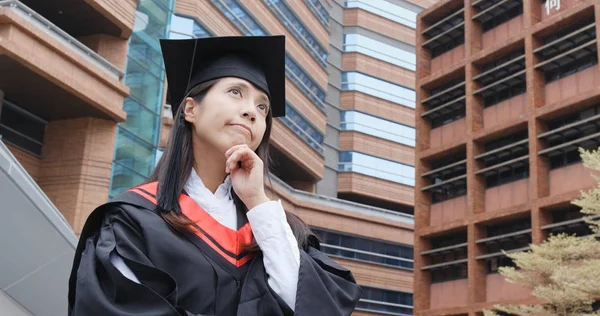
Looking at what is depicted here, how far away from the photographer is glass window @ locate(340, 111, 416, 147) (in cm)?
4859

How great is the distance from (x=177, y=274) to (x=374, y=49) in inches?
1953

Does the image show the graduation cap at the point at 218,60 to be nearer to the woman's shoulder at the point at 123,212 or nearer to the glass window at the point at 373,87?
the woman's shoulder at the point at 123,212

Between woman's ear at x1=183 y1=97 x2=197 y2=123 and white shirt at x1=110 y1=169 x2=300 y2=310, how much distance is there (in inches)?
6.9

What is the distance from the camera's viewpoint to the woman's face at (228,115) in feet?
7.20

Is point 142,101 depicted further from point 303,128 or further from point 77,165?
point 303,128

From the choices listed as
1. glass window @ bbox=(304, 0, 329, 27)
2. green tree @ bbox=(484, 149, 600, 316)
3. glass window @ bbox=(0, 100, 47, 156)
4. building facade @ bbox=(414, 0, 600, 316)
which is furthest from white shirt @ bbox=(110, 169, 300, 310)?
glass window @ bbox=(304, 0, 329, 27)

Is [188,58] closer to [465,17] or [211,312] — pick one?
[211,312]

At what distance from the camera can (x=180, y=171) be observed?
2.20m

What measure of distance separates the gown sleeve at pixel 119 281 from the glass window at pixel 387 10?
50250 mm

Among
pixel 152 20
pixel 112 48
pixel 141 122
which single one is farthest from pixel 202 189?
pixel 152 20

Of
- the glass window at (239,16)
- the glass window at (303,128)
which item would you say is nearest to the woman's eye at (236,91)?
the glass window at (239,16)

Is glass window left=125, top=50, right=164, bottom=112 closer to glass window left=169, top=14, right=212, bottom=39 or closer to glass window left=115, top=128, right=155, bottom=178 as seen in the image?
glass window left=115, top=128, right=155, bottom=178

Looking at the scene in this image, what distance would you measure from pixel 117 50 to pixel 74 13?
160 cm

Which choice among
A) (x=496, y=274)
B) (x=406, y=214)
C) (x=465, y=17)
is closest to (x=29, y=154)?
(x=496, y=274)
